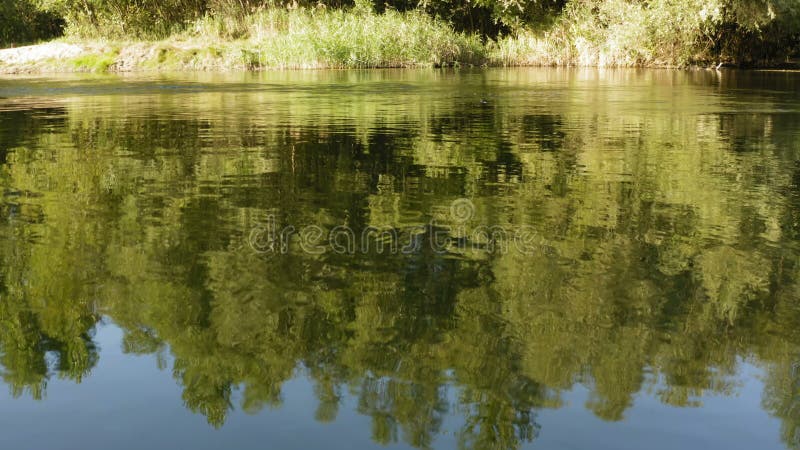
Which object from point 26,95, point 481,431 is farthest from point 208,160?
point 26,95

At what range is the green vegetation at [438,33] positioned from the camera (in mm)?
32250

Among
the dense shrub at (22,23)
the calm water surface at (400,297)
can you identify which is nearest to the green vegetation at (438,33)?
the dense shrub at (22,23)

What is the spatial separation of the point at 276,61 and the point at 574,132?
23.4m

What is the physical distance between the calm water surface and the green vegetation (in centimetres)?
2307

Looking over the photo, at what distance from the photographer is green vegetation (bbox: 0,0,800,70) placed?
106ft

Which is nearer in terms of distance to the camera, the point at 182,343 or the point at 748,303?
the point at 182,343

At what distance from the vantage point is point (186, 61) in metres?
34.6

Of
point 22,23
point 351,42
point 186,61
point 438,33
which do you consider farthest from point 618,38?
point 22,23

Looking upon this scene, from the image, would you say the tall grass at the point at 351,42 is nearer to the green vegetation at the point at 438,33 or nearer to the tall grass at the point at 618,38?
the green vegetation at the point at 438,33

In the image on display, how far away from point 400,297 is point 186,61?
1266 inches

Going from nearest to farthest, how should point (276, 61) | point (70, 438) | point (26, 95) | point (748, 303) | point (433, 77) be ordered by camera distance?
1. point (70, 438)
2. point (748, 303)
3. point (26, 95)
4. point (433, 77)
5. point (276, 61)

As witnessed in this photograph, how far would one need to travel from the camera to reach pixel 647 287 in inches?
186

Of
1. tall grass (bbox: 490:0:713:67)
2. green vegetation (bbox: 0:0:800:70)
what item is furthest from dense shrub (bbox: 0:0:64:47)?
tall grass (bbox: 490:0:713:67)

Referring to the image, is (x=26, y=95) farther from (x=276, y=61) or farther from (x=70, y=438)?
(x=70, y=438)
